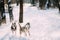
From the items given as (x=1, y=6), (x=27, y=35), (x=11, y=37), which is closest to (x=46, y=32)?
(x=27, y=35)

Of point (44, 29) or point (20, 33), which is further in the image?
point (44, 29)

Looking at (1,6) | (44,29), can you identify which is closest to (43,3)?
(1,6)

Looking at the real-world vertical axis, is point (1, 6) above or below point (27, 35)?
above

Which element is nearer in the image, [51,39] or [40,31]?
[51,39]

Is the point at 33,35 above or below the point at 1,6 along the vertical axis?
below

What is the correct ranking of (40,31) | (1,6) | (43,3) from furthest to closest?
(43,3) → (1,6) → (40,31)

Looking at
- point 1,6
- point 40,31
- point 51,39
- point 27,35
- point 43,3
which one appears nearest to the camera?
point 51,39

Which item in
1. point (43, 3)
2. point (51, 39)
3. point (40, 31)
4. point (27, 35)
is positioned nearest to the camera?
point (51, 39)

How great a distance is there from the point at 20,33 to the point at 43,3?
549 inches

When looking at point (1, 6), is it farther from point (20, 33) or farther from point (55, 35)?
point (55, 35)

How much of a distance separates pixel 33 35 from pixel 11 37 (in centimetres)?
137

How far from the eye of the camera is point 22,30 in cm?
1227

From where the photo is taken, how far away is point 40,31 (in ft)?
43.2

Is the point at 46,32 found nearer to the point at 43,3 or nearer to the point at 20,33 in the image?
the point at 20,33
